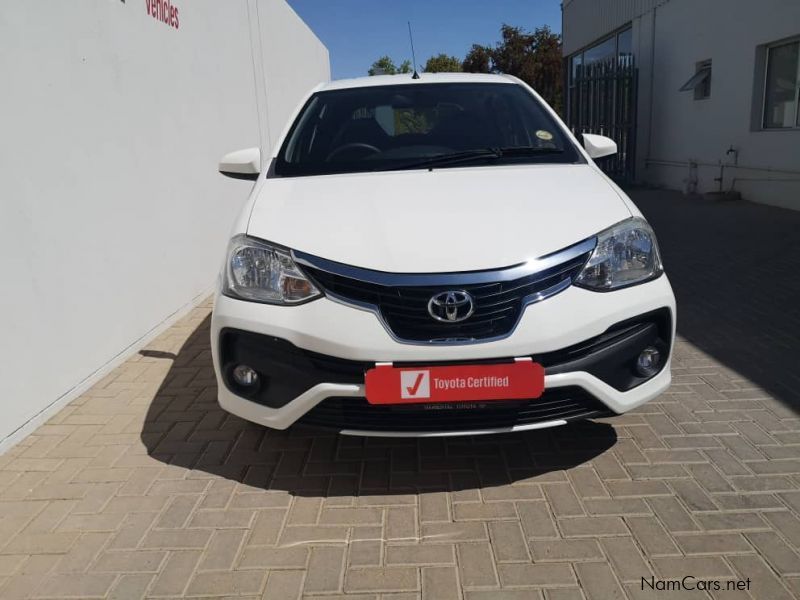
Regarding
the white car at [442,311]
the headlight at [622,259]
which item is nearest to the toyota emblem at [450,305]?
the white car at [442,311]

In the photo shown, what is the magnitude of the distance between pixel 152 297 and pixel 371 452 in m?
2.55

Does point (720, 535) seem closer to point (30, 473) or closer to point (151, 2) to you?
point (30, 473)

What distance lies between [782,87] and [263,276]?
9.63 metres

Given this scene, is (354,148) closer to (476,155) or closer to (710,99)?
(476,155)

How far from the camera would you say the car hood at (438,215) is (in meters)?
2.50

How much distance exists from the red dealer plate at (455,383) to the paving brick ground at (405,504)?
1.65 ft

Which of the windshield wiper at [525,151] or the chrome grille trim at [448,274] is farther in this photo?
the windshield wiper at [525,151]

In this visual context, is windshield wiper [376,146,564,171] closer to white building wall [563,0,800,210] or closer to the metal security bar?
white building wall [563,0,800,210]

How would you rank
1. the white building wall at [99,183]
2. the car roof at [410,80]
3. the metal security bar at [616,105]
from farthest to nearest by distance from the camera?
the metal security bar at [616,105] → the car roof at [410,80] → the white building wall at [99,183]

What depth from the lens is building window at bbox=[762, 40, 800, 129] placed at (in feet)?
30.1

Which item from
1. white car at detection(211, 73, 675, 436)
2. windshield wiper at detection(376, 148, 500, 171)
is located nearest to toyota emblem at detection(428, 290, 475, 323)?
white car at detection(211, 73, 675, 436)

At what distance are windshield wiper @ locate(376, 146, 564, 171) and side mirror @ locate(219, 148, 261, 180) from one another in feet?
2.69

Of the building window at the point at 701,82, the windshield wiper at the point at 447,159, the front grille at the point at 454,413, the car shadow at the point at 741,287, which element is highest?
the building window at the point at 701,82

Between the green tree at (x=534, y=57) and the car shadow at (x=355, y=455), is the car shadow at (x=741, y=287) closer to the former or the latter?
the car shadow at (x=355, y=455)
